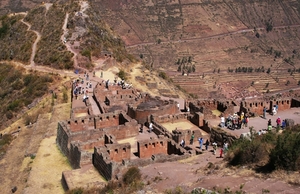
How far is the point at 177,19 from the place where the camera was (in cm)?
16712

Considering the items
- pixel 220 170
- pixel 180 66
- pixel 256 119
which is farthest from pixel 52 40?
pixel 180 66

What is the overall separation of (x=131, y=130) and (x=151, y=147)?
4252mm

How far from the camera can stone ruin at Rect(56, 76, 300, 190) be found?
25.9 m

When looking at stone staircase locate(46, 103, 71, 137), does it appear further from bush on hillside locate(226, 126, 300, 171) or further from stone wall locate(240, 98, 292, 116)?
bush on hillside locate(226, 126, 300, 171)

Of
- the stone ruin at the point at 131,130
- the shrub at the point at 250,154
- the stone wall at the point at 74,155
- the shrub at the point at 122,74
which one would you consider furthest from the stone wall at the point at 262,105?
the shrub at the point at 122,74

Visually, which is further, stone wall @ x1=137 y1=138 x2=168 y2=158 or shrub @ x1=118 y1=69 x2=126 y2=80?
shrub @ x1=118 y1=69 x2=126 y2=80

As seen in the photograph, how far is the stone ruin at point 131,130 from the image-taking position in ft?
84.9

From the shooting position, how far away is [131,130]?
32.2m

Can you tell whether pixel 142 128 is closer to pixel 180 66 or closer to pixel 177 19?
pixel 180 66

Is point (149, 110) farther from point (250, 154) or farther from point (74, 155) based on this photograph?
point (250, 154)

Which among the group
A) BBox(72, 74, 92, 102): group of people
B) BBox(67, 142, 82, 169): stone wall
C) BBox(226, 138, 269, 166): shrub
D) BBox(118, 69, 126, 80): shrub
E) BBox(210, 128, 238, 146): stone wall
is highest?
BBox(118, 69, 126, 80): shrub

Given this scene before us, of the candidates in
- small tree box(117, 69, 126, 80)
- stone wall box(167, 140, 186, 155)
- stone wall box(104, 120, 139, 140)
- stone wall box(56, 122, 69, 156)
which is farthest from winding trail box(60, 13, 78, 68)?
stone wall box(167, 140, 186, 155)

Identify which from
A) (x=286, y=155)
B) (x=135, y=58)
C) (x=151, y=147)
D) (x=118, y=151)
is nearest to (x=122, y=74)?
(x=135, y=58)

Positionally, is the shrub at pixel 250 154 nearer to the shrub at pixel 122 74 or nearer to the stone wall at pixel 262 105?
the stone wall at pixel 262 105
